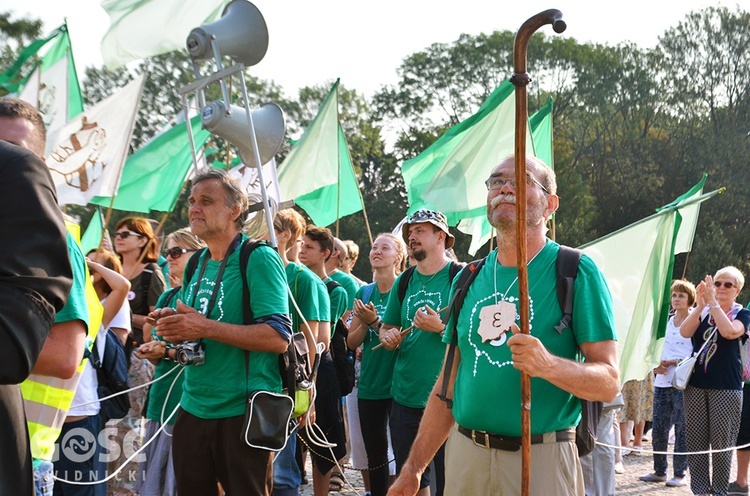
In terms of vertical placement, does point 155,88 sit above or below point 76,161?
above

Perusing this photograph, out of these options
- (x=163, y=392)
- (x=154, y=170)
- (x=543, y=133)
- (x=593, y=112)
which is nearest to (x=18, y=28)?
(x=163, y=392)

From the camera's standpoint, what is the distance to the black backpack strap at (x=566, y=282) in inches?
126

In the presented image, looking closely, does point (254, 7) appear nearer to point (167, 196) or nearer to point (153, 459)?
point (153, 459)

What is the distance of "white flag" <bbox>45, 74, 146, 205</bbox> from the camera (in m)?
8.88

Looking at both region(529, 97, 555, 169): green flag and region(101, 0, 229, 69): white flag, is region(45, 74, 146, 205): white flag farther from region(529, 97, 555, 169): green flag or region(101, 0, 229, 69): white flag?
region(529, 97, 555, 169): green flag

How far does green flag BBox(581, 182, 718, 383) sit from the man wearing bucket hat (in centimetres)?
177

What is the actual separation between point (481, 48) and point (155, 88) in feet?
57.8

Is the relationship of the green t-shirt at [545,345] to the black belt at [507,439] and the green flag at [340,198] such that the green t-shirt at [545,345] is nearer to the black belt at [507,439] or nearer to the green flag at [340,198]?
the black belt at [507,439]

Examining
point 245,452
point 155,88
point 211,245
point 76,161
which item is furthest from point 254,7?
point 155,88

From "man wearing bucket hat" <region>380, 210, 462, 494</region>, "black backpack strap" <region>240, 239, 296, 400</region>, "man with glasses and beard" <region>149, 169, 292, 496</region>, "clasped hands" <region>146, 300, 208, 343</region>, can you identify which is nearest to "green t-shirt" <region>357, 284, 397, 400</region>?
"man wearing bucket hat" <region>380, 210, 462, 494</region>

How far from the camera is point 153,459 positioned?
5992mm

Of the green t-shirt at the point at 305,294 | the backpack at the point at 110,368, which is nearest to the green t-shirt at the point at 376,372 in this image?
the green t-shirt at the point at 305,294

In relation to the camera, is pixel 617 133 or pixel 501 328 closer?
pixel 501 328

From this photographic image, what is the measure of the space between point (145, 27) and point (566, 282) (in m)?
5.86
